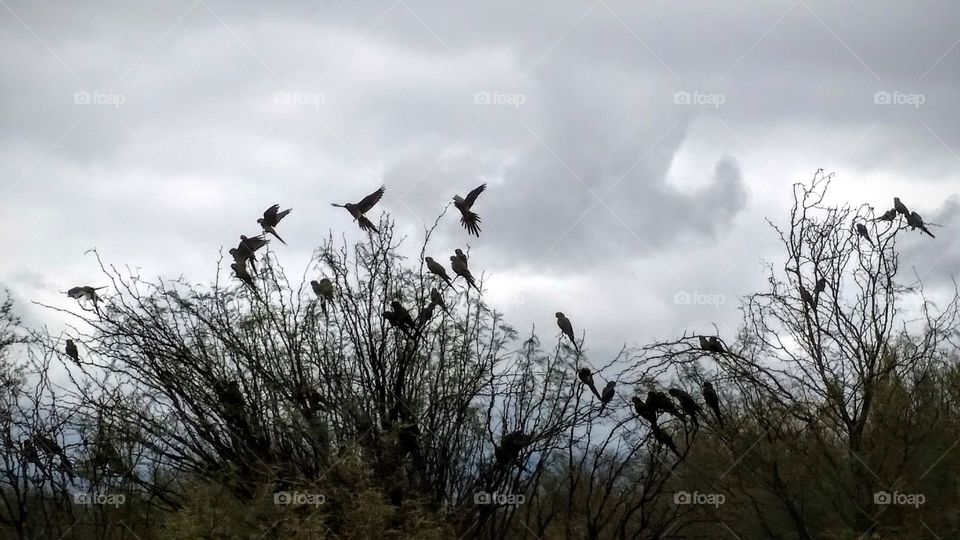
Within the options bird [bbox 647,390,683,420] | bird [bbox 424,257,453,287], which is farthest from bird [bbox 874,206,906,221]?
bird [bbox 424,257,453,287]

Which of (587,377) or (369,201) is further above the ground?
(369,201)

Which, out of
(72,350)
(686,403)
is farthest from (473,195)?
(72,350)

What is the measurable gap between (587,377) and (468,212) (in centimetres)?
240

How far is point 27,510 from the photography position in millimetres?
13164

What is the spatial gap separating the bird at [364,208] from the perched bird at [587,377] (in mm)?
2659

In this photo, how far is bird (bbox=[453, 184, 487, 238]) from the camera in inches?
421

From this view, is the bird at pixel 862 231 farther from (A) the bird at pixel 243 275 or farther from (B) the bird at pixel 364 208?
(A) the bird at pixel 243 275

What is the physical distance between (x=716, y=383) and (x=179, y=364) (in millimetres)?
6348

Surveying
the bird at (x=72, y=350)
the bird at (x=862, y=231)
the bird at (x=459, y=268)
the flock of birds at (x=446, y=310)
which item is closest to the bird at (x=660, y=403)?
the flock of birds at (x=446, y=310)

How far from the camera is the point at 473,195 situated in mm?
10945

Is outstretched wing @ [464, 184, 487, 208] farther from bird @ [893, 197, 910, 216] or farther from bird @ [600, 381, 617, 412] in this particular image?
bird @ [893, 197, 910, 216]

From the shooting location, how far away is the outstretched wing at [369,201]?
1049 cm

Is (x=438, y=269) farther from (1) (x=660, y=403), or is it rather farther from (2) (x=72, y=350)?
(2) (x=72, y=350)

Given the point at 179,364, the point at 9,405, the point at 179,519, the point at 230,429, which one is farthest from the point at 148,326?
the point at 9,405
